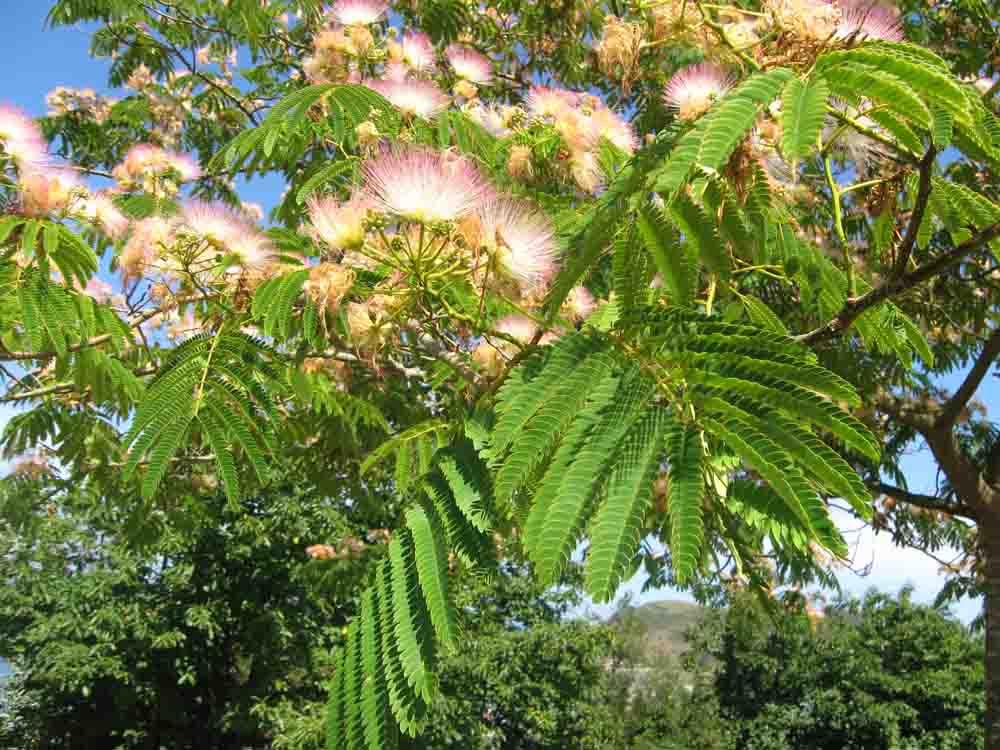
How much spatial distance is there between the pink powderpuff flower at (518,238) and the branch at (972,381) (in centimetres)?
399

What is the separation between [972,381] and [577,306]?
140 inches

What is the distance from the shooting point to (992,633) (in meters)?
4.54

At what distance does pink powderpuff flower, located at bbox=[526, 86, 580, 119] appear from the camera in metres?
2.56

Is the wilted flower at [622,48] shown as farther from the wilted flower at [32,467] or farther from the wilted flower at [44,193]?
the wilted flower at [32,467]

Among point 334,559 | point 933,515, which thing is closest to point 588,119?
point 334,559

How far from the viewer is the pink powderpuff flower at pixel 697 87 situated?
69.7 inches

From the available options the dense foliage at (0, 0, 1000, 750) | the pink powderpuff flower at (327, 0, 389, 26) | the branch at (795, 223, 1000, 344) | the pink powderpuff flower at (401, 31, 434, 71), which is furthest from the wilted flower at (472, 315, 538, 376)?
the pink powderpuff flower at (327, 0, 389, 26)

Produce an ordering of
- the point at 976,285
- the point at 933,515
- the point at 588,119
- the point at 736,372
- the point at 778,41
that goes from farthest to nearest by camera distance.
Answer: the point at 933,515 < the point at 976,285 < the point at 588,119 < the point at 778,41 < the point at 736,372

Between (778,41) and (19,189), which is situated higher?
(19,189)

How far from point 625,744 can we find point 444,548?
1335 cm

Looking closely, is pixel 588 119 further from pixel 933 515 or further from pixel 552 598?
pixel 552 598

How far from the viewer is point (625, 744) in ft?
43.5

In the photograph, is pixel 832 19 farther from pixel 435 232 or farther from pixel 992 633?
pixel 992 633

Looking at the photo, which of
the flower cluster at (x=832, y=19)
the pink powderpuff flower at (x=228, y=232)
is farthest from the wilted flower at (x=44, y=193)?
the flower cluster at (x=832, y=19)
